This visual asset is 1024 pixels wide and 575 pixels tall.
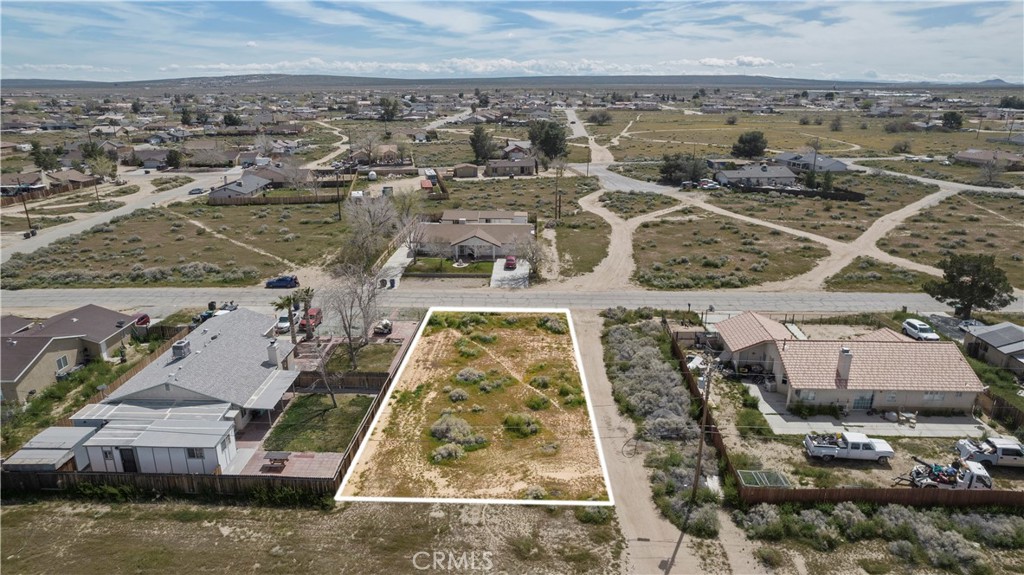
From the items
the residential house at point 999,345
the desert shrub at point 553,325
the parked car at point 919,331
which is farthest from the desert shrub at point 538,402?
the residential house at point 999,345

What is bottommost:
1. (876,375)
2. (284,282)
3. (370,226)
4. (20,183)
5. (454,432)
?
(454,432)

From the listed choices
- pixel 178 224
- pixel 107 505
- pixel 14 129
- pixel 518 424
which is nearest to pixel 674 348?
pixel 518 424

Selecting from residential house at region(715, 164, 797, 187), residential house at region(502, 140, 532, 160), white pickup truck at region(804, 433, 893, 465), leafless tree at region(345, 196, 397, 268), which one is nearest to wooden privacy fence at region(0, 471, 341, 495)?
white pickup truck at region(804, 433, 893, 465)

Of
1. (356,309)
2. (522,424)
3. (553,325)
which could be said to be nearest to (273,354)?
(356,309)

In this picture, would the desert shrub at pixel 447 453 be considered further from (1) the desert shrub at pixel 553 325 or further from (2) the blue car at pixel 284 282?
(2) the blue car at pixel 284 282

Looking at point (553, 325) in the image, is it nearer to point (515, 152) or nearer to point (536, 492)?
point (536, 492)

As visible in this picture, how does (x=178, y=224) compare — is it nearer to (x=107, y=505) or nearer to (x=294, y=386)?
(x=294, y=386)

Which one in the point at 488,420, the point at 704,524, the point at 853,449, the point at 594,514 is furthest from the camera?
the point at 488,420

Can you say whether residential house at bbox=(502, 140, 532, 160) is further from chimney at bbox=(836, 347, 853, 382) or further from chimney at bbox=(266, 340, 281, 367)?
chimney at bbox=(836, 347, 853, 382)

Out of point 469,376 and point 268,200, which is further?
point 268,200
